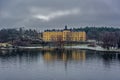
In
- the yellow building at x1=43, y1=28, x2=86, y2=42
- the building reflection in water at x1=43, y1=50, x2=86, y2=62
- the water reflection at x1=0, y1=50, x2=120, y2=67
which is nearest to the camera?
the water reflection at x1=0, y1=50, x2=120, y2=67

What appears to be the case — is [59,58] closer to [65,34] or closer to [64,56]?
A: [64,56]

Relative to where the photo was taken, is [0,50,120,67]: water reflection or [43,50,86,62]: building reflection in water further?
[43,50,86,62]: building reflection in water

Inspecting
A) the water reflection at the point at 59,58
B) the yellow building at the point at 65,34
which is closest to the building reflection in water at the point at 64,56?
the water reflection at the point at 59,58

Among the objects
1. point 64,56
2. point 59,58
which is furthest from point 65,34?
point 59,58

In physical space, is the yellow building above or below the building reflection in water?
above

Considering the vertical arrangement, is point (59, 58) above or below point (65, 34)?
below

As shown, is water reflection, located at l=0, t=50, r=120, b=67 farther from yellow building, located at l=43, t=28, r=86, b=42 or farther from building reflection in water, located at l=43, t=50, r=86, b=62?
yellow building, located at l=43, t=28, r=86, b=42

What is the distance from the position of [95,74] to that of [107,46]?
24.1 metres

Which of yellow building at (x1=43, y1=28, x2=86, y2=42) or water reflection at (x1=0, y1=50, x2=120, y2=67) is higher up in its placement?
yellow building at (x1=43, y1=28, x2=86, y2=42)

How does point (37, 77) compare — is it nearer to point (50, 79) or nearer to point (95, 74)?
point (50, 79)

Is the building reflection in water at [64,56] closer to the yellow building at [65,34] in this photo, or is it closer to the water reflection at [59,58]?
the water reflection at [59,58]

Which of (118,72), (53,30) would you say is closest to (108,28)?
(53,30)

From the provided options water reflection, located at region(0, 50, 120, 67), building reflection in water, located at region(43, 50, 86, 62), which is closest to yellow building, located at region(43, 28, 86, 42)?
building reflection in water, located at region(43, 50, 86, 62)

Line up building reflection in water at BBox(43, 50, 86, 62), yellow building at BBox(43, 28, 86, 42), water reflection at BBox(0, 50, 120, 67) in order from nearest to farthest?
water reflection at BBox(0, 50, 120, 67) < building reflection in water at BBox(43, 50, 86, 62) < yellow building at BBox(43, 28, 86, 42)
